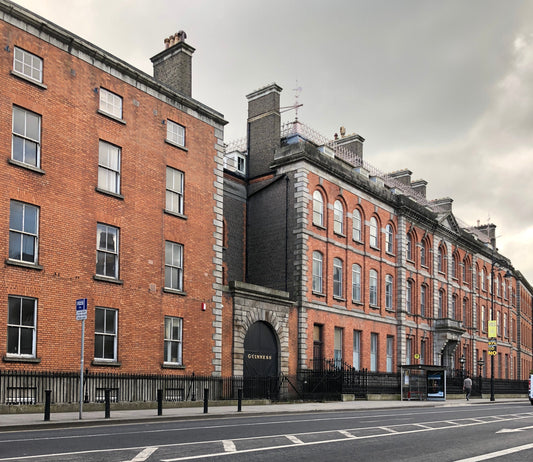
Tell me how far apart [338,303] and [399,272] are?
8.50m

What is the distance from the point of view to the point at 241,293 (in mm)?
31500

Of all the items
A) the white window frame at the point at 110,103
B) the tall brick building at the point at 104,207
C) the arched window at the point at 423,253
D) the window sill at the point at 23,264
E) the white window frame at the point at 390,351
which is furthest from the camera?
the arched window at the point at 423,253

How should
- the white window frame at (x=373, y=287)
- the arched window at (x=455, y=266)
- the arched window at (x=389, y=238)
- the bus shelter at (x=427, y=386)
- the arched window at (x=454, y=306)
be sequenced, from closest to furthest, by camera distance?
the bus shelter at (x=427, y=386) → the white window frame at (x=373, y=287) → the arched window at (x=389, y=238) → the arched window at (x=454, y=306) → the arched window at (x=455, y=266)

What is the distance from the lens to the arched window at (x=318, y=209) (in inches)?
1496

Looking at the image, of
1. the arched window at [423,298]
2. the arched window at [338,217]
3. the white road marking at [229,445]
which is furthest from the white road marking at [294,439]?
the arched window at [423,298]

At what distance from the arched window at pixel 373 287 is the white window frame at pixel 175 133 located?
738 inches

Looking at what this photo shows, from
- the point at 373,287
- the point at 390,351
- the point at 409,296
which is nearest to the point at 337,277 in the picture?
the point at 373,287

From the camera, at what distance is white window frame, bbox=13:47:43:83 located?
22938mm

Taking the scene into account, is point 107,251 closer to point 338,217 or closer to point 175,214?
point 175,214

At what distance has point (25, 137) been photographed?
22875mm

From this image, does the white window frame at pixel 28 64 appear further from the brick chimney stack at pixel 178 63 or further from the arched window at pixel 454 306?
the arched window at pixel 454 306

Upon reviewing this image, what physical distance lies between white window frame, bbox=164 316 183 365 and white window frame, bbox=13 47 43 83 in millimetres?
10822

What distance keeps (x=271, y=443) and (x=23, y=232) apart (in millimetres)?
13680

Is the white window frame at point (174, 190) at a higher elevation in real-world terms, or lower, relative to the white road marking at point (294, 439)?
higher
